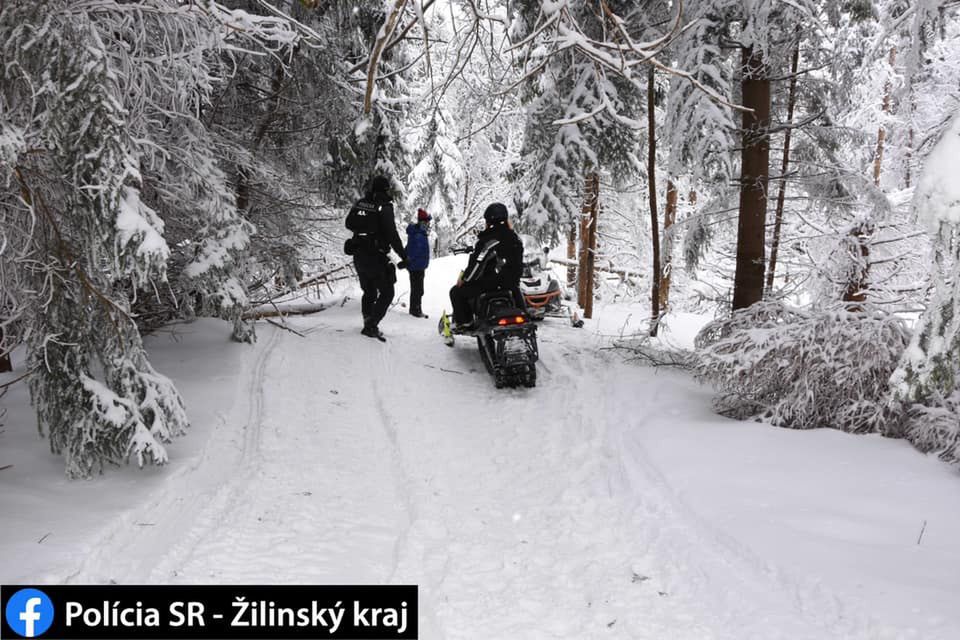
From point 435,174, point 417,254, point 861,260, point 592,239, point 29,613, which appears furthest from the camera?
point 435,174

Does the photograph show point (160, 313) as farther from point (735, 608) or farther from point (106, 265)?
point (735, 608)

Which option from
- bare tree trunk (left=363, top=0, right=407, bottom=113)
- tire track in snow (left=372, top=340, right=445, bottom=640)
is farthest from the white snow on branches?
tire track in snow (left=372, top=340, right=445, bottom=640)

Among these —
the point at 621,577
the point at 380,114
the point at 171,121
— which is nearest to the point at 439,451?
the point at 621,577

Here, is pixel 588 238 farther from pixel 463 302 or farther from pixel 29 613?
pixel 29 613

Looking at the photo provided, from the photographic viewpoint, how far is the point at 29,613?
3049mm

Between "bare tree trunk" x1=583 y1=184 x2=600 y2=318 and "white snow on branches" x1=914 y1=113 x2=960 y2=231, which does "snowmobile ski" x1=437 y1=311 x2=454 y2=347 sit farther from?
"bare tree trunk" x1=583 y1=184 x2=600 y2=318

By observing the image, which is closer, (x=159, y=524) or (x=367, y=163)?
(x=159, y=524)

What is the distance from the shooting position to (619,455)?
18.2ft

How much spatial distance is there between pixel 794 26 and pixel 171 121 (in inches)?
281

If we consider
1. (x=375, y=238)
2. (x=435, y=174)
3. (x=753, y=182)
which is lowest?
(x=375, y=238)

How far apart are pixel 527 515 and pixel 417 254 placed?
8304 millimetres

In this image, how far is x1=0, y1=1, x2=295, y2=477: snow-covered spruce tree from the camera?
348 cm

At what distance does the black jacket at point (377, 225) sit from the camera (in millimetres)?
9234

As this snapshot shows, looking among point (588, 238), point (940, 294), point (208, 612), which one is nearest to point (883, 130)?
point (588, 238)
